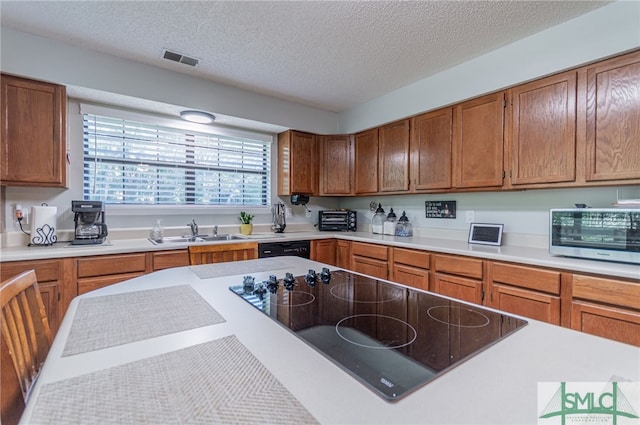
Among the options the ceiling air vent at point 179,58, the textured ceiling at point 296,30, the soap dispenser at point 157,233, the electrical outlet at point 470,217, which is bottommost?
the soap dispenser at point 157,233

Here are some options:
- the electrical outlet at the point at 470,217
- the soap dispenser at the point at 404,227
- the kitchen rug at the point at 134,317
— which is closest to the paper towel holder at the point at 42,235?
the kitchen rug at the point at 134,317

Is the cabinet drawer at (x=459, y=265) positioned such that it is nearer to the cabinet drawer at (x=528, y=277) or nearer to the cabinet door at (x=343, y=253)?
the cabinet drawer at (x=528, y=277)

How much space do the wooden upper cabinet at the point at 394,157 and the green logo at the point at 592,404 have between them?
108 inches

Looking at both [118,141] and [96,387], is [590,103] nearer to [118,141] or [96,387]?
[96,387]

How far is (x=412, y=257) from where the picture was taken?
2.76m

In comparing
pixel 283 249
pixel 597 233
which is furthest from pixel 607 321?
pixel 283 249

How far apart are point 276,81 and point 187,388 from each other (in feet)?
9.90

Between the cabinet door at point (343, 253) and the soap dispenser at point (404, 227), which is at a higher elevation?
the soap dispenser at point (404, 227)

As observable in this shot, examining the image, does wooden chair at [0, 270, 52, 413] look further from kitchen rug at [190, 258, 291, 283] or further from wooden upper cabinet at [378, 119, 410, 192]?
wooden upper cabinet at [378, 119, 410, 192]

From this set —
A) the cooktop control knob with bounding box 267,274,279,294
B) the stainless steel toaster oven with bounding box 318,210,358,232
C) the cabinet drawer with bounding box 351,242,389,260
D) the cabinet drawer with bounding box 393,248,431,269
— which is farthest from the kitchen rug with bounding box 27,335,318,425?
the stainless steel toaster oven with bounding box 318,210,358,232

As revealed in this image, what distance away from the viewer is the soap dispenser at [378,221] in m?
3.70

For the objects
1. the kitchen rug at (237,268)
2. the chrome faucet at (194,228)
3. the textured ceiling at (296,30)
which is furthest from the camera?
the chrome faucet at (194,228)

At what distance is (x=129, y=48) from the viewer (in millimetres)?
2422

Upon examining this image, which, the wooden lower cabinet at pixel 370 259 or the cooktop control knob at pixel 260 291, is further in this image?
the wooden lower cabinet at pixel 370 259
